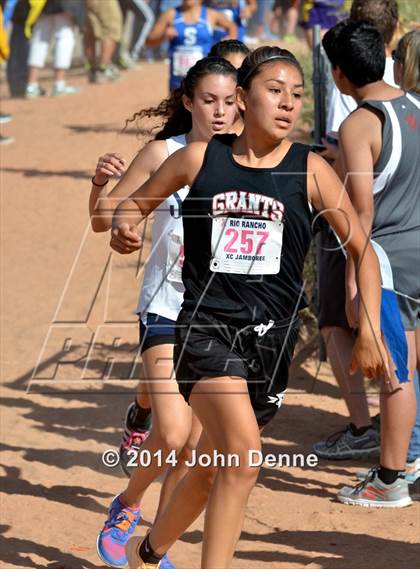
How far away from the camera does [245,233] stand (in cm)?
379

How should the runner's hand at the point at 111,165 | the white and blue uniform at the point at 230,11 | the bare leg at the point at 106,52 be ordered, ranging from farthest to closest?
the bare leg at the point at 106,52 < the white and blue uniform at the point at 230,11 < the runner's hand at the point at 111,165

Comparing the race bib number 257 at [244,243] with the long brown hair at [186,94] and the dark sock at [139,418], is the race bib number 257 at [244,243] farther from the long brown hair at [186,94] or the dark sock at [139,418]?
the dark sock at [139,418]

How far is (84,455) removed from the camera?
6254mm

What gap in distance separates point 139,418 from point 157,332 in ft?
3.41

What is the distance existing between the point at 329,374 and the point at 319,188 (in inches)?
159

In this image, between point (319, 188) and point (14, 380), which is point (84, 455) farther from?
point (319, 188)

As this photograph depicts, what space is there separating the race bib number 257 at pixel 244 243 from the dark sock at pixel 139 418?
5.97 feet

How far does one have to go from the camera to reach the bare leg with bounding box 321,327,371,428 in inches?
239

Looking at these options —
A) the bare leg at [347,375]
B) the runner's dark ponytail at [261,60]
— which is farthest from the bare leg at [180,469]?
the bare leg at [347,375]

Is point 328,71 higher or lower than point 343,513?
higher

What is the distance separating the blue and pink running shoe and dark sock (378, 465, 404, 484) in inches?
47.3

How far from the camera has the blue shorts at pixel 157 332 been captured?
4539mm

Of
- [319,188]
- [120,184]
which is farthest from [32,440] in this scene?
[319,188]

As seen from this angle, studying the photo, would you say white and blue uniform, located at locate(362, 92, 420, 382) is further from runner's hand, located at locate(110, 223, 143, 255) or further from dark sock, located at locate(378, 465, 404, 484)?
runner's hand, located at locate(110, 223, 143, 255)
